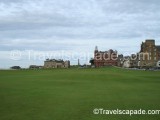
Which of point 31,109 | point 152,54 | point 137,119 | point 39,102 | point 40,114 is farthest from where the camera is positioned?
point 152,54

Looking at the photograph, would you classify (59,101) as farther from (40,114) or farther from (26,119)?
(26,119)

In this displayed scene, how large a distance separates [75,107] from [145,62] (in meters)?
175

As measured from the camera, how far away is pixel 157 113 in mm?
16844

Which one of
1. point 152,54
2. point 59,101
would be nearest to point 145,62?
point 152,54

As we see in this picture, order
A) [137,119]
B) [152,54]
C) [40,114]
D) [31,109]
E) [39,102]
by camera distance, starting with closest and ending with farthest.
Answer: [137,119] < [40,114] < [31,109] < [39,102] < [152,54]

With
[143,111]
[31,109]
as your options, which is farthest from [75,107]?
[143,111]

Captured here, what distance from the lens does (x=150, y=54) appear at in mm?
187125

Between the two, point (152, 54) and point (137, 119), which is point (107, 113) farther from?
point (152, 54)

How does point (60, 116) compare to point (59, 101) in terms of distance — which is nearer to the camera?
point (60, 116)

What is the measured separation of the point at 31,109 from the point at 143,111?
5959 millimetres

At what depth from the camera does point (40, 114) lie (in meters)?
16.7

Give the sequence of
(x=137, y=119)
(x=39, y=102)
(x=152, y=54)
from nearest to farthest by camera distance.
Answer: (x=137, y=119) → (x=39, y=102) → (x=152, y=54)

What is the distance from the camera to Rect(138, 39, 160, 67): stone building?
186375mm

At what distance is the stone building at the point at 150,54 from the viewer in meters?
186
